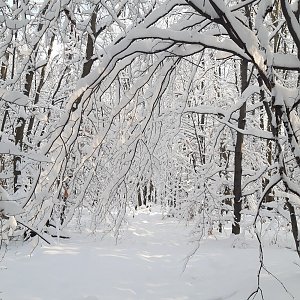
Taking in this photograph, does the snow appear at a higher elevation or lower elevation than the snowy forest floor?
higher

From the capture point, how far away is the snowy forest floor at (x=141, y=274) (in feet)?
16.7

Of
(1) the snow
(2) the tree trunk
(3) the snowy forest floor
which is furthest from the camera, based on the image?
(2) the tree trunk

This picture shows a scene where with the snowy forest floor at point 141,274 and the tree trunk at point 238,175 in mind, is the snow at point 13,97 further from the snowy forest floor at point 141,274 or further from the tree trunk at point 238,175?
the tree trunk at point 238,175

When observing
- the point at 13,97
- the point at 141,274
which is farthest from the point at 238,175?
the point at 13,97

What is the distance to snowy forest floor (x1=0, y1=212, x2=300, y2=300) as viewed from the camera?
200 inches

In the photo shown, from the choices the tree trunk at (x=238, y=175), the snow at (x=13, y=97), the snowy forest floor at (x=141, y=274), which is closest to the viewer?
the snow at (x=13, y=97)

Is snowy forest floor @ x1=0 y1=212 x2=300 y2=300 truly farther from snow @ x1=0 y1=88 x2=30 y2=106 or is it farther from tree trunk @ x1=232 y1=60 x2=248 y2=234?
snow @ x1=0 y1=88 x2=30 y2=106

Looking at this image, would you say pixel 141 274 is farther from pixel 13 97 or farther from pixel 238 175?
pixel 13 97

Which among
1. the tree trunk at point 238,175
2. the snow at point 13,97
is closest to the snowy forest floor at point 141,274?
the tree trunk at point 238,175

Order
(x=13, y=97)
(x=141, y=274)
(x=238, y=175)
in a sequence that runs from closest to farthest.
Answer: (x=13, y=97) → (x=141, y=274) → (x=238, y=175)

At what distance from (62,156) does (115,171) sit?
0.96m

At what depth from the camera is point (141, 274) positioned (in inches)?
245

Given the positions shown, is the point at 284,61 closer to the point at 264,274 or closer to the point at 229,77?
the point at 264,274

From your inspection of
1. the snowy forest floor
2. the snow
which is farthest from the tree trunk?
the snow
